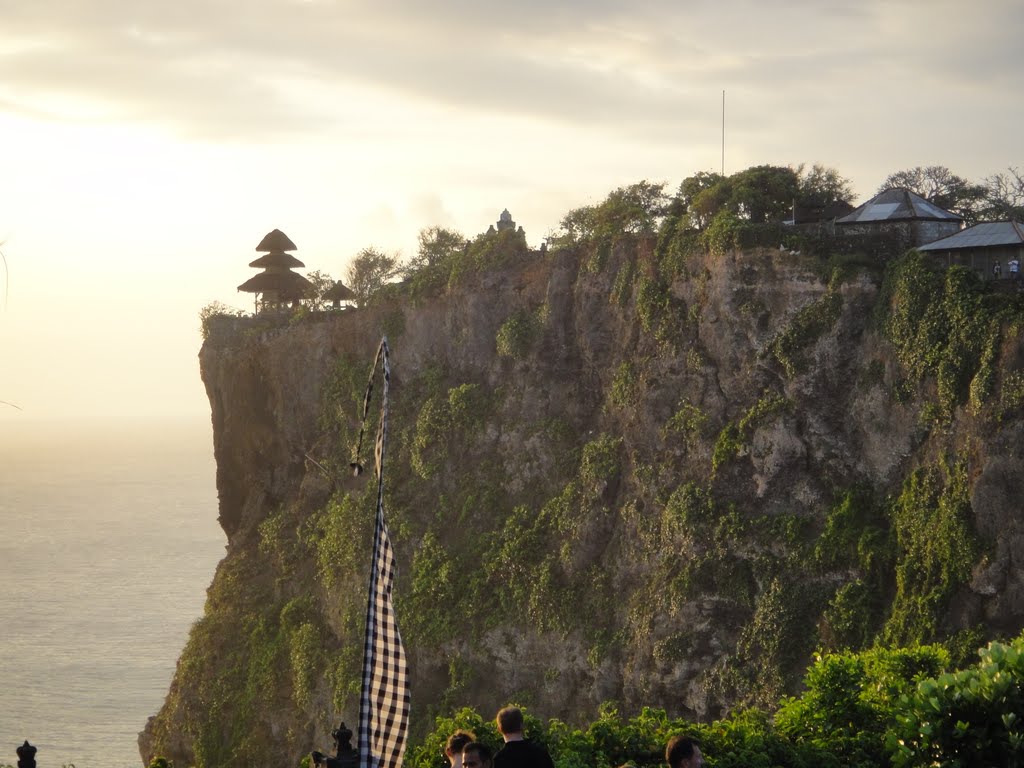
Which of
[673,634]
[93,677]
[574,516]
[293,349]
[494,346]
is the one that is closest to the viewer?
[673,634]

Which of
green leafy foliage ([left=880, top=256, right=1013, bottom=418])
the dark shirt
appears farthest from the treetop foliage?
green leafy foliage ([left=880, top=256, right=1013, bottom=418])

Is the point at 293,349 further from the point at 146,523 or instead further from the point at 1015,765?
the point at 146,523

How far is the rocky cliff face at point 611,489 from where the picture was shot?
36.2 metres

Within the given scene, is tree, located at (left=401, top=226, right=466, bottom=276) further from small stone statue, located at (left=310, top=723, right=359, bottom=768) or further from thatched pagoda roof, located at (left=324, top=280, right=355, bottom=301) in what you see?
small stone statue, located at (left=310, top=723, right=359, bottom=768)

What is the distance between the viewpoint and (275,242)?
5497cm

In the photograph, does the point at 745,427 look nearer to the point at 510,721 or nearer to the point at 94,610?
the point at 510,721

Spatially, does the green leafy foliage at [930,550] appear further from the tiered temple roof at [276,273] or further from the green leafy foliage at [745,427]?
the tiered temple roof at [276,273]

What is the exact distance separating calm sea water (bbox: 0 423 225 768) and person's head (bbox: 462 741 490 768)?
54.2m

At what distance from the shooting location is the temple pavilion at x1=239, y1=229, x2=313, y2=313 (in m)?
54.8

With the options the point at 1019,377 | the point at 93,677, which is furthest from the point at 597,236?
the point at 93,677

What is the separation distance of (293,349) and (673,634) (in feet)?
64.9

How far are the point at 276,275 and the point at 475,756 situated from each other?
138ft

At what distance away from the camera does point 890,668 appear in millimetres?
27625

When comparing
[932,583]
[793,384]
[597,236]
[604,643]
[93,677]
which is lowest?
[93,677]
